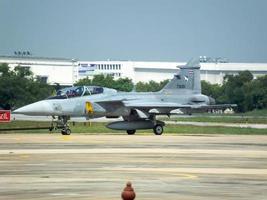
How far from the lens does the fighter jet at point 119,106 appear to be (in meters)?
53.2

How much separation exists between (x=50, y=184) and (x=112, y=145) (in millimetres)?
17503

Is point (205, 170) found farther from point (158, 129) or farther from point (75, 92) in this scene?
point (75, 92)

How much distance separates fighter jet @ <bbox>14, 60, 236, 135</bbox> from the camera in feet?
175

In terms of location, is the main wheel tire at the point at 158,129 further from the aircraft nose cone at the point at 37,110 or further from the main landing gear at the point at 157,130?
the aircraft nose cone at the point at 37,110

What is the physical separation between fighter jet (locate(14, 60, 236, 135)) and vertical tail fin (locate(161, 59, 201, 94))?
8 cm

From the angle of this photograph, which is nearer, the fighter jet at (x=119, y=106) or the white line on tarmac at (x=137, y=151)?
the white line on tarmac at (x=137, y=151)

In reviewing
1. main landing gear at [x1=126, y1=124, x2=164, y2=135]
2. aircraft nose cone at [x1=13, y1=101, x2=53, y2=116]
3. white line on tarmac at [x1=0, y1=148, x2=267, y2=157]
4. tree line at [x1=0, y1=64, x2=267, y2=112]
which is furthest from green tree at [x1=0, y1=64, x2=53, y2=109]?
white line on tarmac at [x1=0, y1=148, x2=267, y2=157]

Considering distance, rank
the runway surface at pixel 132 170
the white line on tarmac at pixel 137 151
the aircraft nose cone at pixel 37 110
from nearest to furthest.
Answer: the runway surface at pixel 132 170
the white line on tarmac at pixel 137 151
the aircraft nose cone at pixel 37 110

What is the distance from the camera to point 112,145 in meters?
38.5

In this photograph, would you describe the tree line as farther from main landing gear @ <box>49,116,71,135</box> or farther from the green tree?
main landing gear @ <box>49,116,71,135</box>

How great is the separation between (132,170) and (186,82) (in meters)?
35.1

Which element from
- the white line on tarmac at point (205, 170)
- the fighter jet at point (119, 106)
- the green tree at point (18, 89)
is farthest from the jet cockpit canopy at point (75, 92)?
the green tree at point (18, 89)

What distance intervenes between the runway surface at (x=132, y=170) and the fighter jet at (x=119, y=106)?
12.7 meters

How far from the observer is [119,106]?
181 feet
